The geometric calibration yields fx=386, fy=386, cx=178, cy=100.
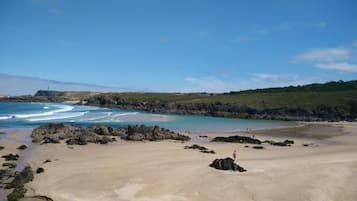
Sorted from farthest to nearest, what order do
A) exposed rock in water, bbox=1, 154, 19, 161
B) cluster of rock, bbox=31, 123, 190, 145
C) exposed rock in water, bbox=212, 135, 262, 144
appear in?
exposed rock in water, bbox=212, 135, 262, 144 < cluster of rock, bbox=31, 123, 190, 145 < exposed rock in water, bbox=1, 154, 19, 161

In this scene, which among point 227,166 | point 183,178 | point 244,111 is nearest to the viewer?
point 183,178

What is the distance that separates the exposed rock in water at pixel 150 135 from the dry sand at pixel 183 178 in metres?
11.7

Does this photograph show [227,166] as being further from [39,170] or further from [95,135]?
[95,135]

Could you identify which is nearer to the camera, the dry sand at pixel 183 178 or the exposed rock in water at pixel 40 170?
the dry sand at pixel 183 178

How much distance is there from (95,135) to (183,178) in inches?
953

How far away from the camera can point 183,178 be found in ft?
81.0

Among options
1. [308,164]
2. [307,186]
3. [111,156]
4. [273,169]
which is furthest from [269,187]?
[111,156]

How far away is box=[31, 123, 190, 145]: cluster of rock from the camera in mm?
44688

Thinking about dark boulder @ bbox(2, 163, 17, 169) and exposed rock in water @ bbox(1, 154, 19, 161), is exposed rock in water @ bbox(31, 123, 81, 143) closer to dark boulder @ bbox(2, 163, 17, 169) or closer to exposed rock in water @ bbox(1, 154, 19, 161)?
exposed rock in water @ bbox(1, 154, 19, 161)

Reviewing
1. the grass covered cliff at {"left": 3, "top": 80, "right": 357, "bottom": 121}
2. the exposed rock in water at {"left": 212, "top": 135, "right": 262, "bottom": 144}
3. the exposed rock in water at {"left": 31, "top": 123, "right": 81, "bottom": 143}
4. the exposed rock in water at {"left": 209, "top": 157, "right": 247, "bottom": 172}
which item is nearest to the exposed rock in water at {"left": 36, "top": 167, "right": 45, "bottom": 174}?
the exposed rock in water at {"left": 209, "top": 157, "right": 247, "bottom": 172}

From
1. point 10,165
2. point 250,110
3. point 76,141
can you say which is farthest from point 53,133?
point 250,110

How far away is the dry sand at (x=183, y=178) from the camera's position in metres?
20.9

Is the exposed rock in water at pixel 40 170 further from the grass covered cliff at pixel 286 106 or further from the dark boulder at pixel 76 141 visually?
the grass covered cliff at pixel 286 106

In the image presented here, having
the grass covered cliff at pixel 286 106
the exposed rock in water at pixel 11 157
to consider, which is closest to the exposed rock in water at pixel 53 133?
the exposed rock in water at pixel 11 157
